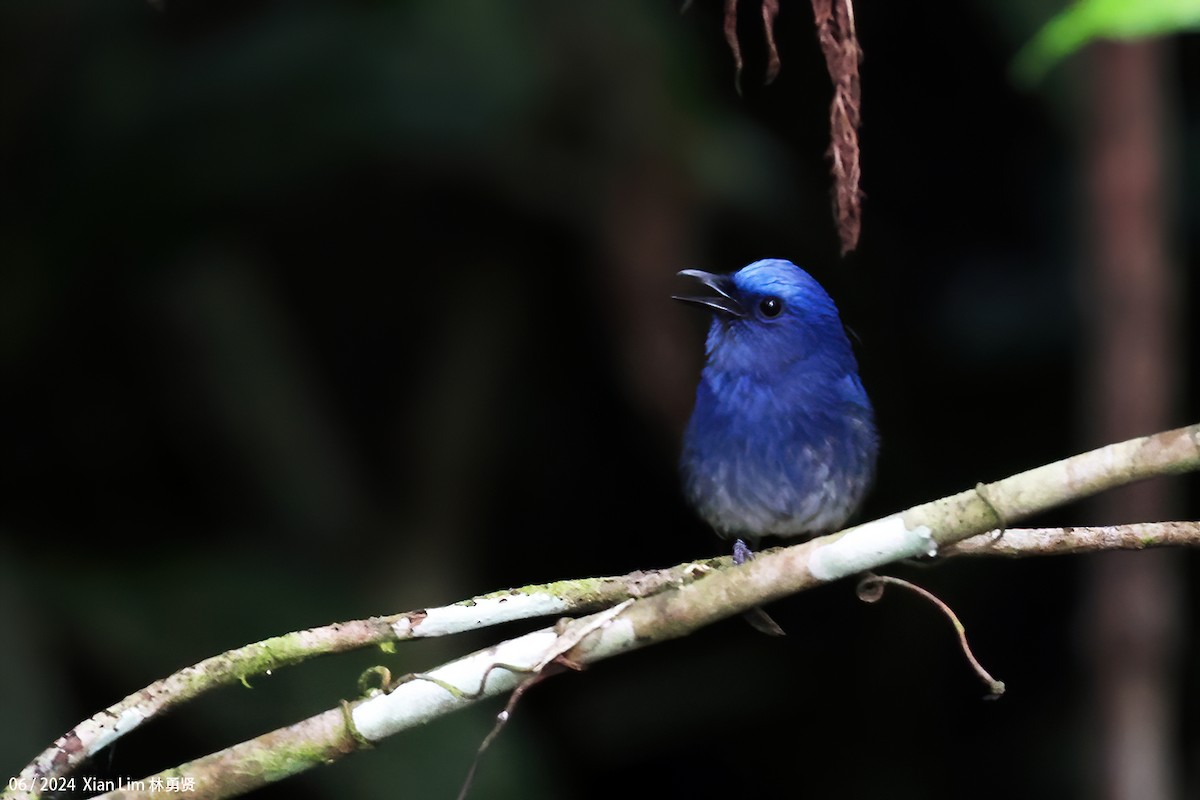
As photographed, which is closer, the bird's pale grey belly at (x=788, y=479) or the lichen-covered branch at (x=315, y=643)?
the lichen-covered branch at (x=315, y=643)

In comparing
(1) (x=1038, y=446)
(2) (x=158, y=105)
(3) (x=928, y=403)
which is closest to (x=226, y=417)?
(2) (x=158, y=105)

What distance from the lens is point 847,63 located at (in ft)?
7.64

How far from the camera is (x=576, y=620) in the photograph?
91.8 inches

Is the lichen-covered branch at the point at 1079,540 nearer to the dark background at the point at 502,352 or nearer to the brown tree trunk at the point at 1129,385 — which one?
the brown tree trunk at the point at 1129,385

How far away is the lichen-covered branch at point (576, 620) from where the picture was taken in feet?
7.00

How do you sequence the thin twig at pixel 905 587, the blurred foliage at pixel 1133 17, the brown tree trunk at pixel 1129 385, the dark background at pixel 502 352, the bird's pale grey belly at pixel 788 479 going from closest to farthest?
1. the blurred foliage at pixel 1133 17
2. the thin twig at pixel 905 587
3. the bird's pale grey belly at pixel 788 479
4. the brown tree trunk at pixel 1129 385
5. the dark background at pixel 502 352

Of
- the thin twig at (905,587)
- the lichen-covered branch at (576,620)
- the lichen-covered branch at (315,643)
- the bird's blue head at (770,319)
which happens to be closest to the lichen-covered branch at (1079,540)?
the lichen-covered branch at (576,620)

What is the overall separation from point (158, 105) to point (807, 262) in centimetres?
223

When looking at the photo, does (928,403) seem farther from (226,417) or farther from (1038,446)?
(226,417)

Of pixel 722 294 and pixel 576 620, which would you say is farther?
pixel 722 294

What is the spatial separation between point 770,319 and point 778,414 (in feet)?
0.76

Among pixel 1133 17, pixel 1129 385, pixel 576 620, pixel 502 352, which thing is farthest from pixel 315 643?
pixel 502 352

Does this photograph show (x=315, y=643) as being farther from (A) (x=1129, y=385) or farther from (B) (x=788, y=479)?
(A) (x=1129, y=385)

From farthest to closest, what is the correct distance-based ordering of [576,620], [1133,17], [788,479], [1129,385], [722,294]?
[1129,385] < [722,294] < [788,479] < [576,620] < [1133,17]
